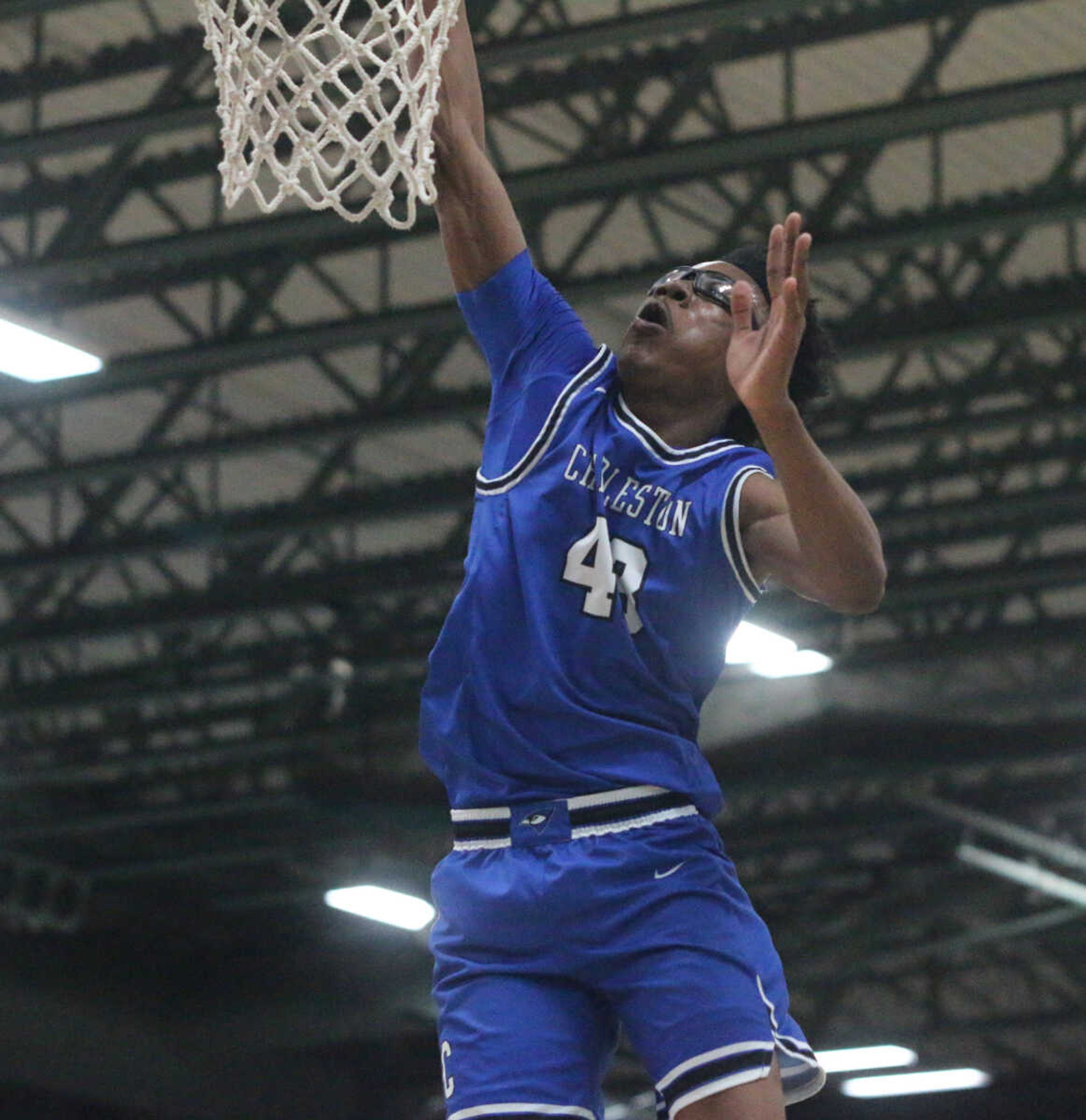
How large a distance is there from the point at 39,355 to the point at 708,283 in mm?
5577

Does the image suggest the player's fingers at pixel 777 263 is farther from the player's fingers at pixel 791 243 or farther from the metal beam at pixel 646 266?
the metal beam at pixel 646 266

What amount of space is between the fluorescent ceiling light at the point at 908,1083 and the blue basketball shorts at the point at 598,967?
66.4ft

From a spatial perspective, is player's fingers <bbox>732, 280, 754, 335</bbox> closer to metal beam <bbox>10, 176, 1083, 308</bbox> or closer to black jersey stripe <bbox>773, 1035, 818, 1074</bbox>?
black jersey stripe <bbox>773, 1035, 818, 1074</bbox>

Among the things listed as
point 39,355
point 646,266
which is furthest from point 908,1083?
point 39,355

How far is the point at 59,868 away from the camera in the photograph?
67.5ft

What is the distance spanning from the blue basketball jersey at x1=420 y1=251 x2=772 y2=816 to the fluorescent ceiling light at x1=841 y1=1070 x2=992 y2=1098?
796 inches

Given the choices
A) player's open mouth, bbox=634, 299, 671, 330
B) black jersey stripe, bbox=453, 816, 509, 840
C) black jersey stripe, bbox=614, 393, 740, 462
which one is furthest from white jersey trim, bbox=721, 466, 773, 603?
black jersey stripe, bbox=453, 816, 509, 840

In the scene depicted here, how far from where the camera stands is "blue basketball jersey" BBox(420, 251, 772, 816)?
3615 mm

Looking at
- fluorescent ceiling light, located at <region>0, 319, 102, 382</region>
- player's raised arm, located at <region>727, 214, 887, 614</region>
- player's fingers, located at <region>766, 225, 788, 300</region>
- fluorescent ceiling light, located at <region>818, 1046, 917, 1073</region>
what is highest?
fluorescent ceiling light, located at <region>818, 1046, 917, 1073</region>

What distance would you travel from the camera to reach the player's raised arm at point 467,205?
3.96 metres

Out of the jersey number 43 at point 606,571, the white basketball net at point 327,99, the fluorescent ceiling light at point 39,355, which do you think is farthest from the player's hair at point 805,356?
the fluorescent ceiling light at point 39,355

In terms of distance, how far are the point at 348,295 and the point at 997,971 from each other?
52.4ft

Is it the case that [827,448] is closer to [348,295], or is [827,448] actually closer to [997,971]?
[348,295]

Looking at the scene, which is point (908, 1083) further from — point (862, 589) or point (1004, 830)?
point (862, 589)
